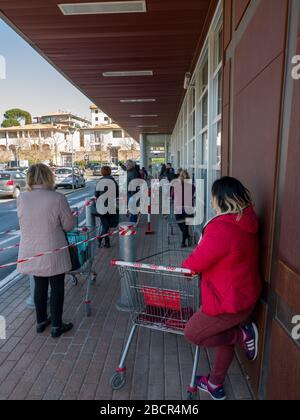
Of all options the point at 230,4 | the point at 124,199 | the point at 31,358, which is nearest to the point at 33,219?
the point at 31,358

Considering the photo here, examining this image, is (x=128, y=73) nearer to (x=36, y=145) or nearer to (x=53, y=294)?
(x=53, y=294)

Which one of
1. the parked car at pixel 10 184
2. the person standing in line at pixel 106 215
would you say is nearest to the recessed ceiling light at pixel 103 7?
the person standing in line at pixel 106 215

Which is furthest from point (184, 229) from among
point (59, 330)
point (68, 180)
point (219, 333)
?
point (68, 180)

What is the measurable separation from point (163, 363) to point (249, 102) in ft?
8.18

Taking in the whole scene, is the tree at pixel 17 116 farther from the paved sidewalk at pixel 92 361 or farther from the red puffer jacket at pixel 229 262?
the red puffer jacket at pixel 229 262

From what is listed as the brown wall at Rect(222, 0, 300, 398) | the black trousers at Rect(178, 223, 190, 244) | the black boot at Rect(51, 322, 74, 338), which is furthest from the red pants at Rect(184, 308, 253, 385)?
the black trousers at Rect(178, 223, 190, 244)

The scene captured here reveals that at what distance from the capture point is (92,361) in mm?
3193

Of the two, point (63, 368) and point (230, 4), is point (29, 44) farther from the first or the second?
point (63, 368)

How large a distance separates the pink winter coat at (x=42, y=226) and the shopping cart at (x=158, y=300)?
95cm

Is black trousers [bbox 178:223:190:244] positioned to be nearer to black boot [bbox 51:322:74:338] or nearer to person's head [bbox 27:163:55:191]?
black boot [bbox 51:322:74:338]

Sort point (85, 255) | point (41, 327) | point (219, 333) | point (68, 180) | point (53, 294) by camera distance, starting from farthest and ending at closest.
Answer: point (68, 180) < point (85, 255) < point (41, 327) < point (53, 294) < point (219, 333)

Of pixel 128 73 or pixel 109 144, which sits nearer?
pixel 128 73

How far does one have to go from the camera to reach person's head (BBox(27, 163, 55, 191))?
341cm

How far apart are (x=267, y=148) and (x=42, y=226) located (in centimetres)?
227
